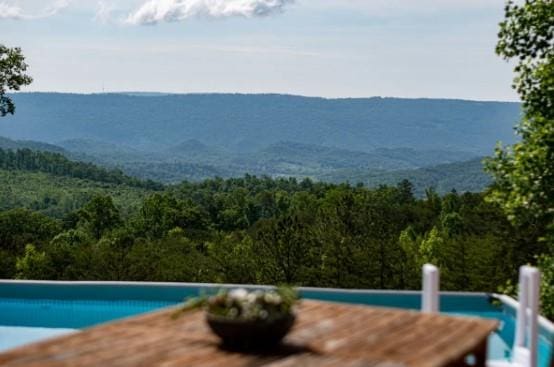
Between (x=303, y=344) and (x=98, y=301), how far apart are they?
536 centimetres

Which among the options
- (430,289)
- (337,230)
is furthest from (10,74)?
(430,289)

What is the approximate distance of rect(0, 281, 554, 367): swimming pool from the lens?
27.3ft

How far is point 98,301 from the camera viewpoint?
885 centimetres

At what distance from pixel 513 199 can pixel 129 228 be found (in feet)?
89.3

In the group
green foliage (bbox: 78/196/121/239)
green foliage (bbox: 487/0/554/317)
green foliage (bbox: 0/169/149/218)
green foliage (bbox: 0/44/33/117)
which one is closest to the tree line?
green foliage (bbox: 78/196/121/239)

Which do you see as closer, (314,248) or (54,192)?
(314,248)

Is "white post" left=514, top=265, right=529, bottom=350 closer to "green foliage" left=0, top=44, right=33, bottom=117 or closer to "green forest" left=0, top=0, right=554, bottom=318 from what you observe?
"green forest" left=0, top=0, right=554, bottom=318

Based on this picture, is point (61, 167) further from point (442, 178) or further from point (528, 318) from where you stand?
point (528, 318)

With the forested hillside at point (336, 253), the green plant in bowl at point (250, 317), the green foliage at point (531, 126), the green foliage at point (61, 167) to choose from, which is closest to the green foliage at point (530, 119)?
the green foliage at point (531, 126)

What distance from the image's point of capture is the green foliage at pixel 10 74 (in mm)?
15602

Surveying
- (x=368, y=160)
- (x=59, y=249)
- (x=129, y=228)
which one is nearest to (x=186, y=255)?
(x=59, y=249)

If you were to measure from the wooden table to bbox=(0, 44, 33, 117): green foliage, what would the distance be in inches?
472

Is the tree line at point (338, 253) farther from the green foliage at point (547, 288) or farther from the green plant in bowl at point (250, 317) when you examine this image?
the green plant in bowl at point (250, 317)

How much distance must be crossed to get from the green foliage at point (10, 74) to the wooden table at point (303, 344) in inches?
472
